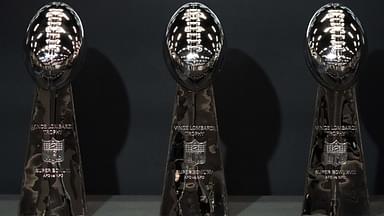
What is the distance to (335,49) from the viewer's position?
907 mm

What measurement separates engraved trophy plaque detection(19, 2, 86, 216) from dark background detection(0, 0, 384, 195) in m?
0.19

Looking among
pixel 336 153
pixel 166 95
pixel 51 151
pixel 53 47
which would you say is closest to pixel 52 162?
pixel 51 151

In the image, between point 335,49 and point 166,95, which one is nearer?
point 335,49

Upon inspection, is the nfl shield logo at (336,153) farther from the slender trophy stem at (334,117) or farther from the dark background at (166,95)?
the dark background at (166,95)

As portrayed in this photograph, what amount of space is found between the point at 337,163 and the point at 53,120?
0.38m

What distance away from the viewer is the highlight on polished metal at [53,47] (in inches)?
36.1

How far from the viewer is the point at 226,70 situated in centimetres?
115

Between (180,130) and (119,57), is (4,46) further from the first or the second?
(180,130)

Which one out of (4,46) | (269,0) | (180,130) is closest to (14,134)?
(4,46)

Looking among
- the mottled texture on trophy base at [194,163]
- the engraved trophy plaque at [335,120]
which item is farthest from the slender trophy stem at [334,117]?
the mottled texture on trophy base at [194,163]

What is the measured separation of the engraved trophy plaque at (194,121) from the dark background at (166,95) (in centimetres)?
20

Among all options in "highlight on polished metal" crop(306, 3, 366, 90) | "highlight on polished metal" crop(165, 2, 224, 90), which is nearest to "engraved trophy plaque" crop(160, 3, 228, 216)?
"highlight on polished metal" crop(165, 2, 224, 90)

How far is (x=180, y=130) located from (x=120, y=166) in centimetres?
25

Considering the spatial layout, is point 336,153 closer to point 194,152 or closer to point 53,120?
point 194,152
